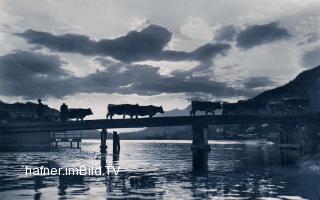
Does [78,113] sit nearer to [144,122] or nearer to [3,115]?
[144,122]

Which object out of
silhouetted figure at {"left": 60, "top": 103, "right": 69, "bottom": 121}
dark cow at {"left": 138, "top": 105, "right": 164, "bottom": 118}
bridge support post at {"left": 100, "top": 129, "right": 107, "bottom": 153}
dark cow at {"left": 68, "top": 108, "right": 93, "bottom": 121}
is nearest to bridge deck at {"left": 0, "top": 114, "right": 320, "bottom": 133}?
bridge support post at {"left": 100, "top": 129, "right": 107, "bottom": 153}

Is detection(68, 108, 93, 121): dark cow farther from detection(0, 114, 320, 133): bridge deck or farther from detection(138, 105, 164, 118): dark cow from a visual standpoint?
detection(0, 114, 320, 133): bridge deck

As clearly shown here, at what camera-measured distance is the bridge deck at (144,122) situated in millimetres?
100250

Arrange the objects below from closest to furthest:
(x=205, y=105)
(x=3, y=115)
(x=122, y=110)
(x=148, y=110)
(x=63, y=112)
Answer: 1. (x=63, y=112)
2. (x=122, y=110)
3. (x=148, y=110)
4. (x=205, y=105)
5. (x=3, y=115)

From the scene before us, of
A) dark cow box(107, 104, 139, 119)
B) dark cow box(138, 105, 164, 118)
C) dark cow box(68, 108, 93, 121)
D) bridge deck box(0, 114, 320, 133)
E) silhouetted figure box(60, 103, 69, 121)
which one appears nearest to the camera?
bridge deck box(0, 114, 320, 133)

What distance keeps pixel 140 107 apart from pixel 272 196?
91300 millimetres

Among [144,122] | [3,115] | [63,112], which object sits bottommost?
[144,122]

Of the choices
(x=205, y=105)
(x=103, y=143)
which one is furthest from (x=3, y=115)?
(x=205, y=105)

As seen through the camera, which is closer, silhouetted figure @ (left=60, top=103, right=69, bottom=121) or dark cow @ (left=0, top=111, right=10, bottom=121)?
silhouetted figure @ (left=60, top=103, right=69, bottom=121)

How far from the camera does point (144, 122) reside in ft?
340

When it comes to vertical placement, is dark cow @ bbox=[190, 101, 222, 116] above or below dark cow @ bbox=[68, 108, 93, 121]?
above

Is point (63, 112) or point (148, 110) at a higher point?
point (148, 110)

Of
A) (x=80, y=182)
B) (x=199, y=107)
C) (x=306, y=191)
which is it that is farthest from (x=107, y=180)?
(x=199, y=107)

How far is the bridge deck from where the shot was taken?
10025cm
